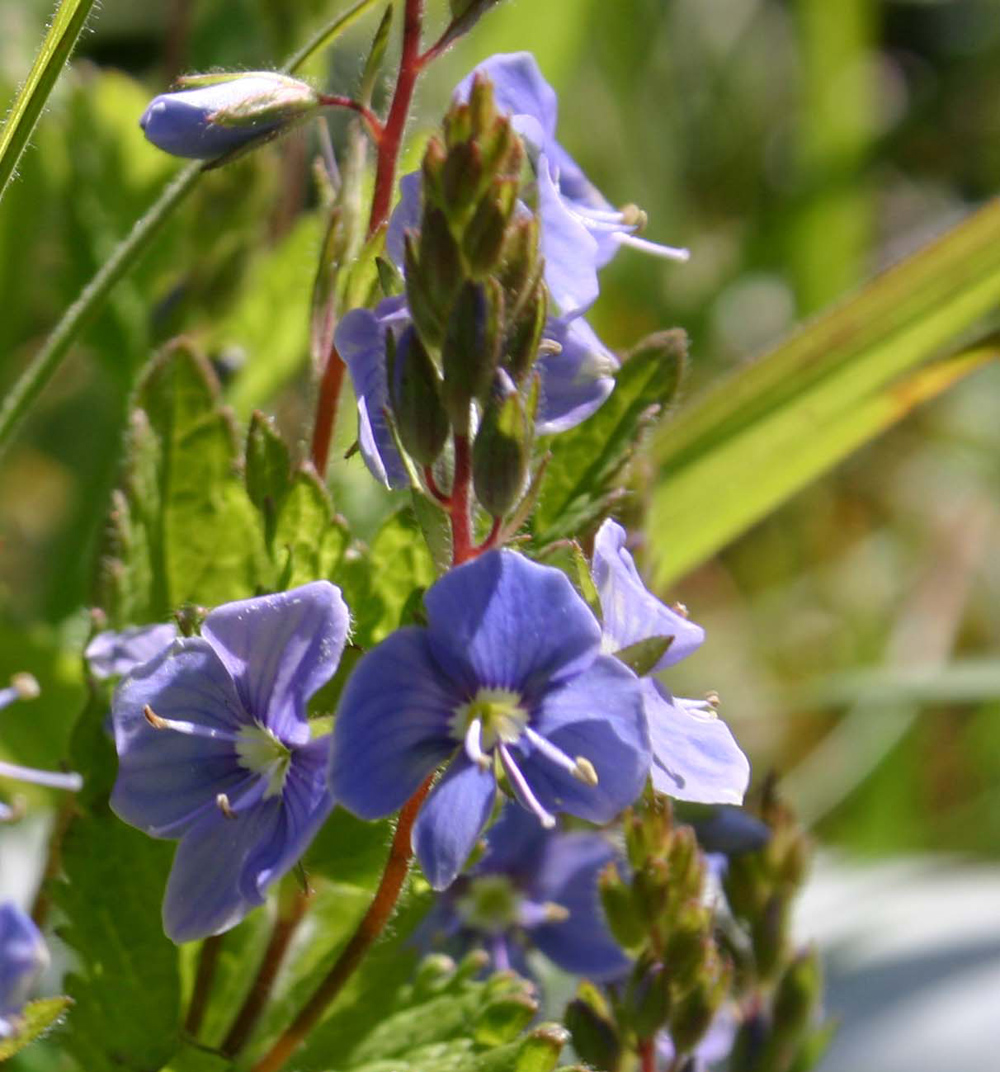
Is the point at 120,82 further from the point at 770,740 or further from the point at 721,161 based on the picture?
the point at 721,161

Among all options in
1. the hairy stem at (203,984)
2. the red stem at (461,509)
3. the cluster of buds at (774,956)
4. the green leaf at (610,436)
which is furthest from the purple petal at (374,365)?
the cluster of buds at (774,956)

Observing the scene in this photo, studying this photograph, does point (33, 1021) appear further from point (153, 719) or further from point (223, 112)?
point (223, 112)

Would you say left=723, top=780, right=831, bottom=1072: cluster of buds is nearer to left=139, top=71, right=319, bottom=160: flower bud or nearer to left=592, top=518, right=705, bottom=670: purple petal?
left=592, top=518, right=705, bottom=670: purple petal

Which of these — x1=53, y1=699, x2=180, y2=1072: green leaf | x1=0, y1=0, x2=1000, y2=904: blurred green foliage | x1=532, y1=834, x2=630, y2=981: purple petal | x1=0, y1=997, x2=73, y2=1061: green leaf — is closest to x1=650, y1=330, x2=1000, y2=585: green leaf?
x1=0, y1=0, x2=1000, y2=904: blurred green foliage

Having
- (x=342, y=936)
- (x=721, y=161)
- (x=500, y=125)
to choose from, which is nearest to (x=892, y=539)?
(x=721, y=161)

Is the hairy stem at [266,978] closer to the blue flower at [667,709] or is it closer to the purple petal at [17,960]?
the purple petal at [17,960]
